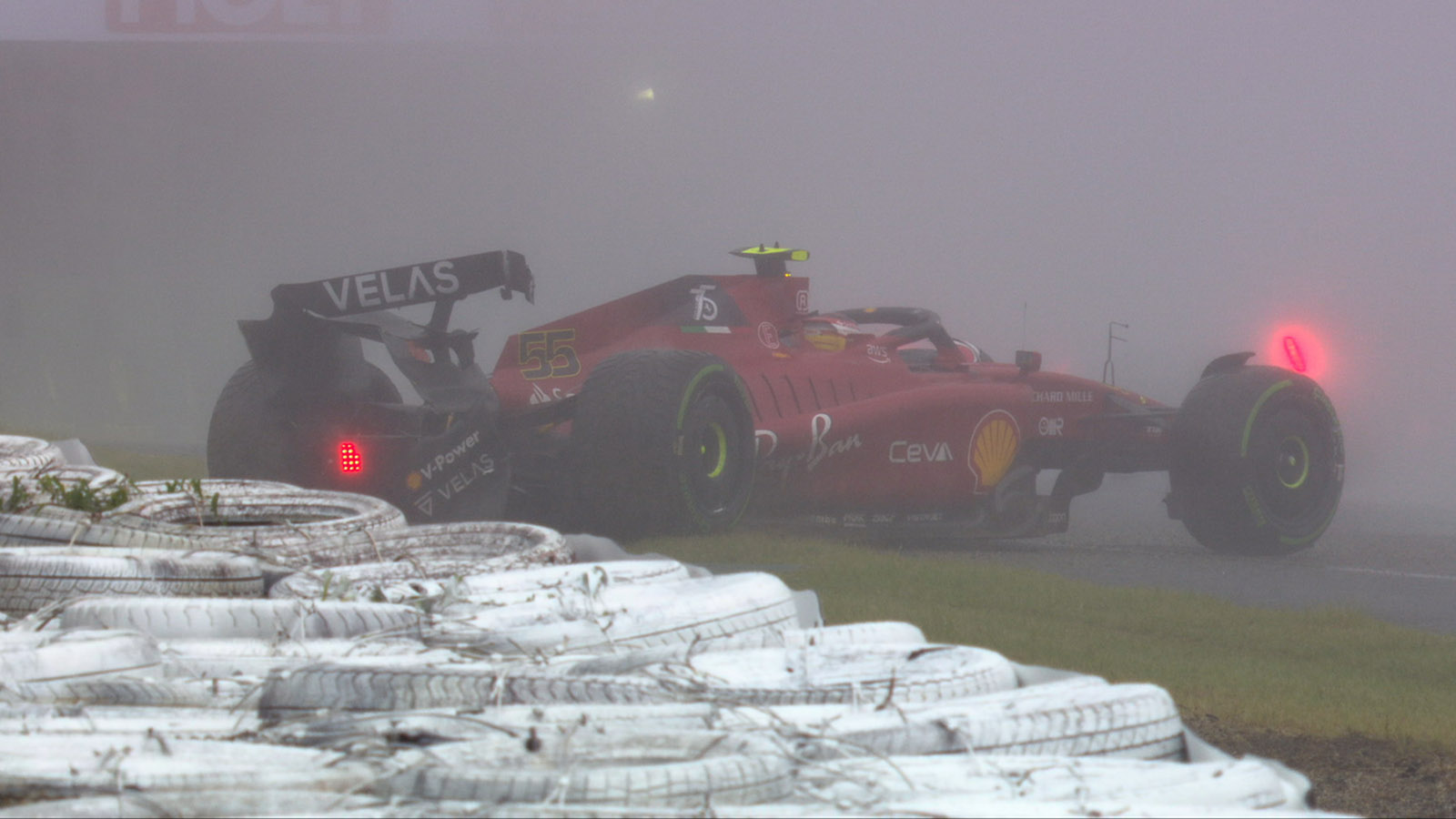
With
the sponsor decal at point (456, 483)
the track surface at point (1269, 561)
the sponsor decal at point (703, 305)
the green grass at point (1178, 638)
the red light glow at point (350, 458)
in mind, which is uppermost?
the sponsor decal at point (703, 305)

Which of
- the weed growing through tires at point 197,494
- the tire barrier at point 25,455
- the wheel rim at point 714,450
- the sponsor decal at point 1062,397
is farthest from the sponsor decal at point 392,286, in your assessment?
the sponsor decal at point 1062,397

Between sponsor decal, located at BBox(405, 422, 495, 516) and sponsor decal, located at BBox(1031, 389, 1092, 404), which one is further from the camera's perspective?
sponsor decal, located at BBox(1031, 389, 1092, 404)

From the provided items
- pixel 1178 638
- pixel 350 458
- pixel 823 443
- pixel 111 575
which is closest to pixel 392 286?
pixel 350 458

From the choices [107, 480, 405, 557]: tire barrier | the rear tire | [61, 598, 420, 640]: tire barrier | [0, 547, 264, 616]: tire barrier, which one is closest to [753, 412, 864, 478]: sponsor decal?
the rear tire

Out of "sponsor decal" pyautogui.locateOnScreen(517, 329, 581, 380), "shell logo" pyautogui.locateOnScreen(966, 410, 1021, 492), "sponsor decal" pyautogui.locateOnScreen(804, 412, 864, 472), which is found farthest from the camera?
"shell logo" pyautogui.locateOnScreen(966, 410, 1021, 492)

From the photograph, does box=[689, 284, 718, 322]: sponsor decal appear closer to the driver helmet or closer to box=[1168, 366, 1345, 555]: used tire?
the driver helmet

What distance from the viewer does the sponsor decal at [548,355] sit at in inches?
239

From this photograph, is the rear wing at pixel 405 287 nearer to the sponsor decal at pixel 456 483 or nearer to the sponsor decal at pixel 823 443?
the sponsor decal at pixel 456 483

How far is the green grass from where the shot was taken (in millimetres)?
2914

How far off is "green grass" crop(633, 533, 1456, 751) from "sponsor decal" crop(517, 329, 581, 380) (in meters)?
1.73

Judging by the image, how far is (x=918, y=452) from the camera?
6781 mm

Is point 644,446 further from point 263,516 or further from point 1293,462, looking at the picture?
point 1293,462

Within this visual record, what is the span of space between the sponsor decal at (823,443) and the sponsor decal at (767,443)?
9.4 inches

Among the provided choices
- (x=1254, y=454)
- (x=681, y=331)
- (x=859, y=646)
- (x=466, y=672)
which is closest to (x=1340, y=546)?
(x=1254, y=454)
